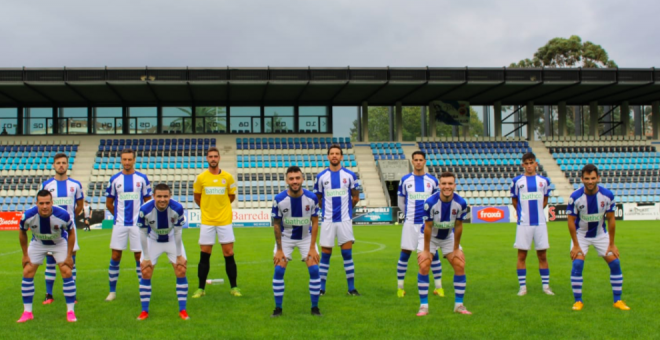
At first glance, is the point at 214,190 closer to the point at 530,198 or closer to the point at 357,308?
the point at 357,308

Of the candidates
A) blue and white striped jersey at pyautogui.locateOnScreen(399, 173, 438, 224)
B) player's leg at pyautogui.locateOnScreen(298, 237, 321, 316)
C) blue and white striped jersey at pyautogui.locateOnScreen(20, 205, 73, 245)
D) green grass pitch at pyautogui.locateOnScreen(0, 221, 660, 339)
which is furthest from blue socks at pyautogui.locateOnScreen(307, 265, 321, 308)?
blue and white striped jersey at pyautogui.locateOnScreen(20, 205, 73, 245)

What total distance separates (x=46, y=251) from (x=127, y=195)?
193 centimetres

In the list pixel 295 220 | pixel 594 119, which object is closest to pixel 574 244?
A: pixel 295 220

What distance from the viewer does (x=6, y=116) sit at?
4009 centimetres

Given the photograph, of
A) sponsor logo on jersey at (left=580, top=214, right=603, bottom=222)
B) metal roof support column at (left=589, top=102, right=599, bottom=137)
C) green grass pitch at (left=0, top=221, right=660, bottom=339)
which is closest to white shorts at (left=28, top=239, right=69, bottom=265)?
green grass pitch at (left=0, top=221, right=660, bottom=339)

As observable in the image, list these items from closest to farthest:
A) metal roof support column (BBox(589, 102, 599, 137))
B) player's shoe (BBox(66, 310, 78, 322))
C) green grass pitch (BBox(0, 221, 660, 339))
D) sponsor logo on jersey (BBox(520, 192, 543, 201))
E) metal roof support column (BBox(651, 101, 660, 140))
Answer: green grass pitch (BBox(0, 221, 660, 339)) → player's shoe (BBox(66, 310, 78, 322)) → sponsor logo on jersey (BBox(520, 192, 543, 201)) → metal roof support column (BBox(589, 102, 599, 137)) → metal roof support column (BBox(651, 101, 660, 140))

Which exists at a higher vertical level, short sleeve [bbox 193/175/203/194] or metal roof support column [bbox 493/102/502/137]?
metal roof support column [bbox 493/102/502/137]

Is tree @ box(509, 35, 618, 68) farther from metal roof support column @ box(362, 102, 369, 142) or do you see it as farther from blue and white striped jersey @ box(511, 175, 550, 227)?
blue and white striped jersey @ box(511, 175, 550, 227)

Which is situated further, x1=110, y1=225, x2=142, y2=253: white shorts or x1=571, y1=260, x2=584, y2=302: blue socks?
x1=110, y1=225, x2=142, y2=253: white shorts

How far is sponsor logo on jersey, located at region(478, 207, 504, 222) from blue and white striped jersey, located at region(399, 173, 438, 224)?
79.9ft

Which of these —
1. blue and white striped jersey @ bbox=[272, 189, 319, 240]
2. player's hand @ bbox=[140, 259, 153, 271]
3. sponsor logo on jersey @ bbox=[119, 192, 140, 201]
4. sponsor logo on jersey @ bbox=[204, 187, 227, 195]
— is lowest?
player's hand @ bbox=[140, 259, 153, 271]

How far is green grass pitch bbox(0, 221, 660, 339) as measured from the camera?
7.11 meters

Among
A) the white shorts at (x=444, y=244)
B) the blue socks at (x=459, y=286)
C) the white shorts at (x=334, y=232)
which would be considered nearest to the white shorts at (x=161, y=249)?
the white shorts at (x=334, y=232)

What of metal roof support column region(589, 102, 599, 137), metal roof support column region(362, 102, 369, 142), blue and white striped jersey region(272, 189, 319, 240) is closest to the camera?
blue and white striped jersey region(272, 189, 319, 240)
